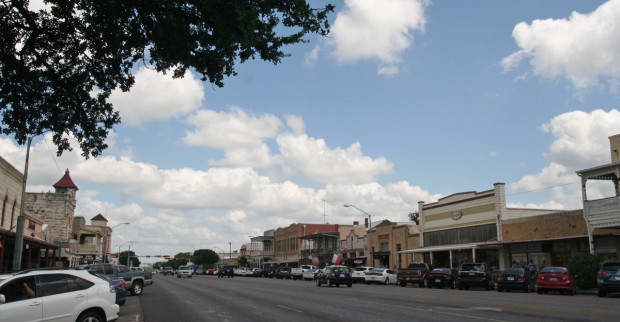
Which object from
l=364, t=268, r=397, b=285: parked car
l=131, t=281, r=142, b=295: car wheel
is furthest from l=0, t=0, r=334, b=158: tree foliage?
l=364, t=268, r=397, b=285: parked car

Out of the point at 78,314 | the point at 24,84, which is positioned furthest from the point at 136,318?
the point at 24,84

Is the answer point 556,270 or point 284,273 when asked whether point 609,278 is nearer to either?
point 556,270

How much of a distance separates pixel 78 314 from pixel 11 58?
6678 mm

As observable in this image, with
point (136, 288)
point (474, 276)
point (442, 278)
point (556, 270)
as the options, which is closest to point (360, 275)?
point (442, 278)

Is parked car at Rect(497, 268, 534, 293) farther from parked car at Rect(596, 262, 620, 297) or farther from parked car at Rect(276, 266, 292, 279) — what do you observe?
parked car at Rect(276, 266, 292, 279)

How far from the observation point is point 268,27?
10.3 metres

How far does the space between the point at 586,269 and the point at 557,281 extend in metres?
2.80

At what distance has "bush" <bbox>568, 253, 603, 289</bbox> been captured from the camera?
26.5m

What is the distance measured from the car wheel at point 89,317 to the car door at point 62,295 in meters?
0.19

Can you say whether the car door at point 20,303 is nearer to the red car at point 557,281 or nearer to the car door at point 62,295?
the car door at point 62,295

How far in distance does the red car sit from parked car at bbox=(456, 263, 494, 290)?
16.6 feet

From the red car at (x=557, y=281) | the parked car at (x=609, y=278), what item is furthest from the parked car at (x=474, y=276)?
the parked car at (x=609, y=278)

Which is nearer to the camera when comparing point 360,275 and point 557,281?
point 557,281

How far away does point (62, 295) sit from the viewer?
10164 millimetres
